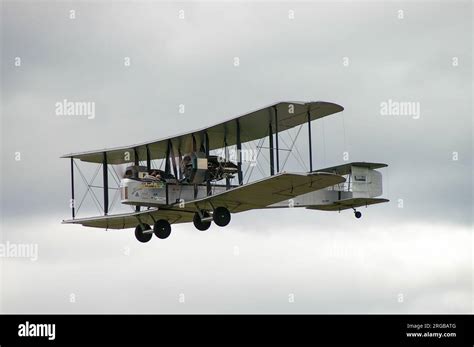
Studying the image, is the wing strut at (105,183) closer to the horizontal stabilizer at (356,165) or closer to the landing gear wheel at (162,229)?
the landing gear wheel at (162,229)

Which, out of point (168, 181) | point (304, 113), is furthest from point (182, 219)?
point (304, 113)

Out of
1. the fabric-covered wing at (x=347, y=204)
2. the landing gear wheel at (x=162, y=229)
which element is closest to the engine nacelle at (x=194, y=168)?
the landing gear wheel at (x=162, y=229)

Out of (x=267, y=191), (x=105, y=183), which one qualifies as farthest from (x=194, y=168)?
(x=105, y=183)

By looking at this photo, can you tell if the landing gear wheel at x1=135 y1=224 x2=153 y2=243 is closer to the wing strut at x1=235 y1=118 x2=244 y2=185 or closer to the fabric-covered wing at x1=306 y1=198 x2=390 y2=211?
the wing strut at x1=235 y1=118 x2=244 y2=185

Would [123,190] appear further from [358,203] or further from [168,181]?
[358,203]
